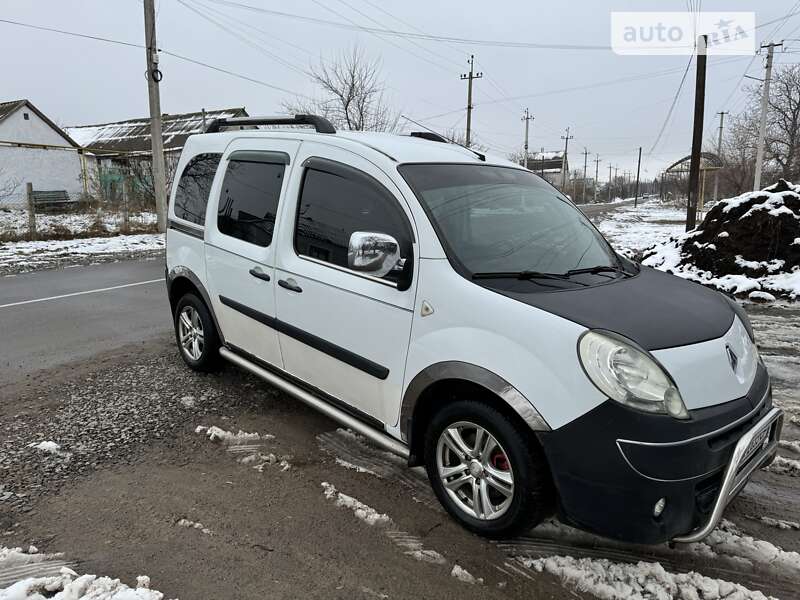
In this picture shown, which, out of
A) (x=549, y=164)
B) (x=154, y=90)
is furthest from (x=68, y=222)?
(x=549, y=164)

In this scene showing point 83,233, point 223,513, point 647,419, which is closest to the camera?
point 647,419

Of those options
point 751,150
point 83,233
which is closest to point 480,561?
point 83,233

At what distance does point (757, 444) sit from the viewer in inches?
97.3

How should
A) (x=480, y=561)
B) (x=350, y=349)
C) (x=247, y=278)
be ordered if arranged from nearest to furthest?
1. (x=480, y=561)
2. (x=350, y=349)
3. (x=247, y=278)

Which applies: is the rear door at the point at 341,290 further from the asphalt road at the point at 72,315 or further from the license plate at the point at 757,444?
the asphalt road at the point at 72,315

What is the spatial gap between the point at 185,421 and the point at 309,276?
1569 millimetres

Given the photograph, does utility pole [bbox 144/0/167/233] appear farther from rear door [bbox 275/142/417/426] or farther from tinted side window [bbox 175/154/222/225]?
rear door [bbox 275/142/417/426]

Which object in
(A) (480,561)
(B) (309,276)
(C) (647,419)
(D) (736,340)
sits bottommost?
(A) (480,561)

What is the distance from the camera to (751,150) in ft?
136

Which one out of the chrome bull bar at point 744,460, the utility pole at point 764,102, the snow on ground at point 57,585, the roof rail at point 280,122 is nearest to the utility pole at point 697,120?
the utility pole at point 764,102

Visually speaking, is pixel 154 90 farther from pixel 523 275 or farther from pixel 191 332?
pixel 523 275

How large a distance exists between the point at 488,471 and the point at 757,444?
119 centimetres

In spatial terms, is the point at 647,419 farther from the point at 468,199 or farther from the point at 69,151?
the point at 69,151

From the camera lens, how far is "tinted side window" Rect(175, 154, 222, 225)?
446cm
